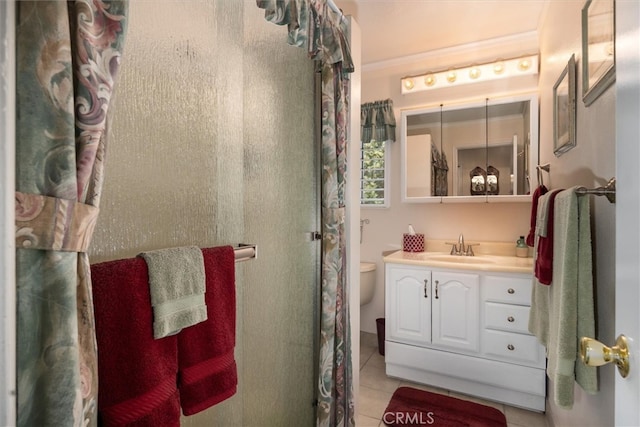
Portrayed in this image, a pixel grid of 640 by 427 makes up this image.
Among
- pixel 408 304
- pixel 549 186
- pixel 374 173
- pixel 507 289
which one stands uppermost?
pixel 374 173

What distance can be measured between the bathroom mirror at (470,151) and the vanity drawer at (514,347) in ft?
3.12

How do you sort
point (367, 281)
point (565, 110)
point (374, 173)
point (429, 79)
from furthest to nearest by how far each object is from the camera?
1. point (374, 173)
2. point (367, 281)
3. point (429, 79)
4. point (565, 110)

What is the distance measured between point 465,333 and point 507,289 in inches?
15.3

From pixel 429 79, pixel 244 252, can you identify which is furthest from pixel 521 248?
pixel 244 252

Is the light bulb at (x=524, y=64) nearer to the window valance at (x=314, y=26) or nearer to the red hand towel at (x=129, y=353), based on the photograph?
the window valance at (x=314, y=26)

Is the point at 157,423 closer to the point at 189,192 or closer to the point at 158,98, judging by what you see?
the point at 189,192

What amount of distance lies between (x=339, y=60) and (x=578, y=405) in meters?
1.68

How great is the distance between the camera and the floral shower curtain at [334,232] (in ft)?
4.55

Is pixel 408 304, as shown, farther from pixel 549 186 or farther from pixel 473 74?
pixel 473 74

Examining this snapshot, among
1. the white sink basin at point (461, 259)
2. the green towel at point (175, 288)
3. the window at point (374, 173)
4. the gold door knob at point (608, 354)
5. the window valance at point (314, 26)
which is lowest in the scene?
the white sink basin at point (461, 259)

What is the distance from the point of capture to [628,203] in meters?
0.55

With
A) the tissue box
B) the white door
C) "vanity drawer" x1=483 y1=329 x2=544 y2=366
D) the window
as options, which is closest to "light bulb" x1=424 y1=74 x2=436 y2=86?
the window

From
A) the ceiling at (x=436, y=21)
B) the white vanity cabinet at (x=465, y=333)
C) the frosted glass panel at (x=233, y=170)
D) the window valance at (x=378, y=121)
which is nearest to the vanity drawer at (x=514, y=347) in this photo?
the white vanity cabinet at (x=465, y=333)

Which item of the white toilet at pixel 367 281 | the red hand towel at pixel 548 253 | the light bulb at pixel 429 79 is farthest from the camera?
the white toilet at pixel 367 281
